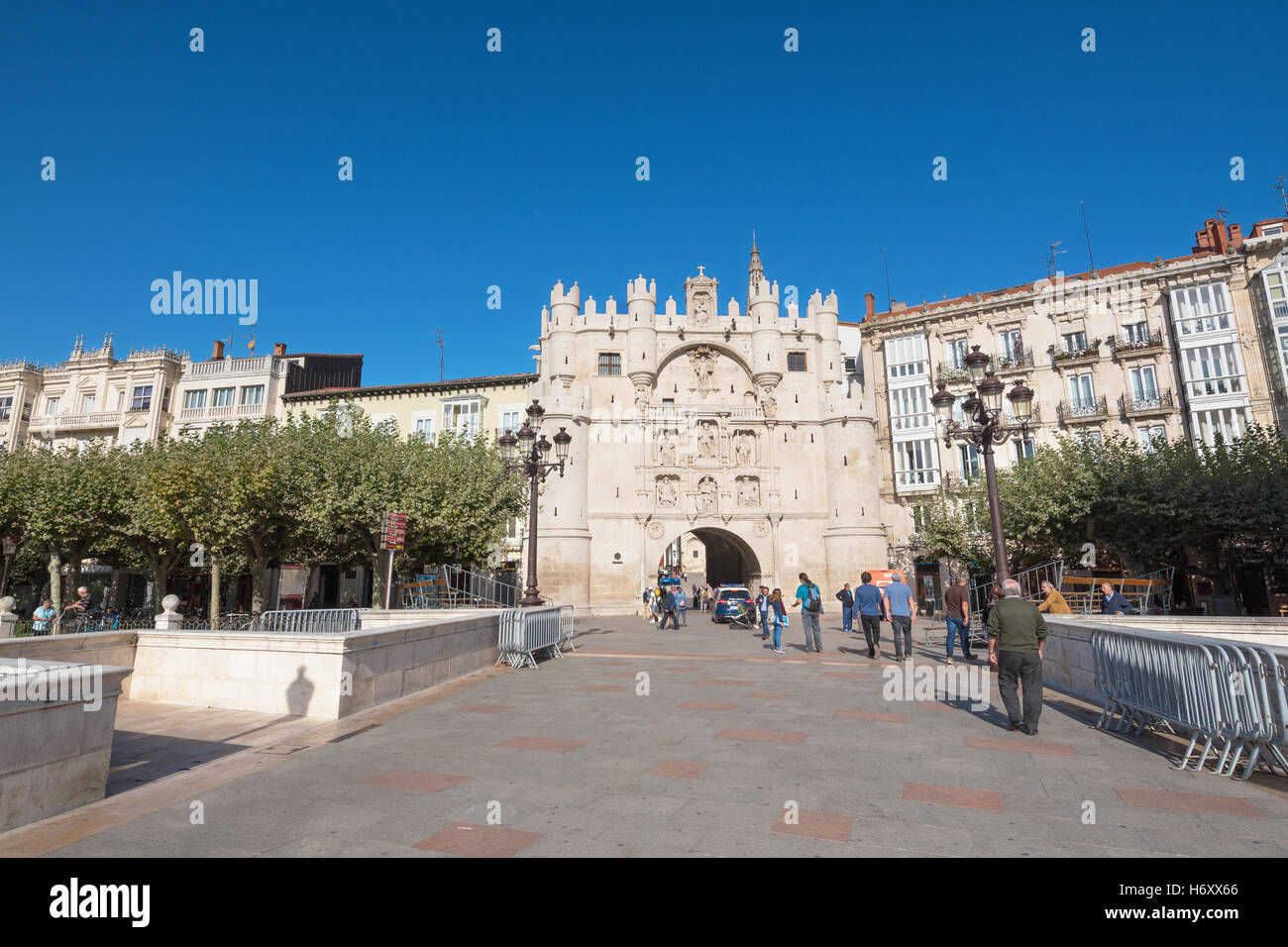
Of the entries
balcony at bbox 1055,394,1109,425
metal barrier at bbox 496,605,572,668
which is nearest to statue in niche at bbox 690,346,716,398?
balcony at bbox 1055,394,1109,425

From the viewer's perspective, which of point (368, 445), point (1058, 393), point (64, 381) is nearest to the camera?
point (368, 445)

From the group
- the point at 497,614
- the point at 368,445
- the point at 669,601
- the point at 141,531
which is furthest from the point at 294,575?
the point at 497,614

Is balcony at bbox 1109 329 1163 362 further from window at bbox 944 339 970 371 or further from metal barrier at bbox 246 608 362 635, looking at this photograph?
metal barrier at bbox 246 608 362 635

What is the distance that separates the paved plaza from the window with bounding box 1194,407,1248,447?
3255cm

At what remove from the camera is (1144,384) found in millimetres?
34438

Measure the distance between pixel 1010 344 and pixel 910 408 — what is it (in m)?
6.52

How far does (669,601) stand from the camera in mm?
25688

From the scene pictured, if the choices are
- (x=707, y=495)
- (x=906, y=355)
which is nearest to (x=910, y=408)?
(x=906, y=355)

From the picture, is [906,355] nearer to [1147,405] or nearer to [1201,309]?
[1147,405]

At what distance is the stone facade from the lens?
36188 millimetres

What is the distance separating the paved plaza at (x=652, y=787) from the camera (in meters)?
4.18

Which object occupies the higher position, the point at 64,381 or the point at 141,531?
the point at 64,381
